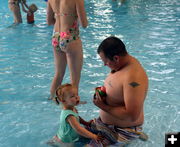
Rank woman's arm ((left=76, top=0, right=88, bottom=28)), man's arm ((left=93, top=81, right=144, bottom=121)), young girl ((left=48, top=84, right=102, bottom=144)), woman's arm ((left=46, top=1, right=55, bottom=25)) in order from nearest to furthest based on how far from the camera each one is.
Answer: man's arm ((left=93, top=81, right=144, bottom=121)) < young girl ((left=48, top=84, right=102, bottom=144)) < woman's arm ((left=76, top=0, right=88, bottom=28)) < woman's arm ((left=46, top=1, right=55, bottom=25))

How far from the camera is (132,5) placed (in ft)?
37.3

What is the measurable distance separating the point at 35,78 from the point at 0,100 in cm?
86

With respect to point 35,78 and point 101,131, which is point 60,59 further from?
point 101,131

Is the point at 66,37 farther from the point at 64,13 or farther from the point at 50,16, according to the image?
the point at 50,16

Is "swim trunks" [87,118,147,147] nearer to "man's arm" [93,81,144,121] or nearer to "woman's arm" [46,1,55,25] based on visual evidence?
"man's arm" [93,81,144,121]

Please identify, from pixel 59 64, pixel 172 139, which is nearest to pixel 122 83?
pixel 172 139

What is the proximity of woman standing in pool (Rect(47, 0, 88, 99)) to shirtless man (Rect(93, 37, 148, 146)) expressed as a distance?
1.26 meters

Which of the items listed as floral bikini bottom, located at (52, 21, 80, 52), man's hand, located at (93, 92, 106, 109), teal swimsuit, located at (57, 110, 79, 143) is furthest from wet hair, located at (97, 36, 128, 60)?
floral bikini bottom, located at (52, 21, 80, 52)

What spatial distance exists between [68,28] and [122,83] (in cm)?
155

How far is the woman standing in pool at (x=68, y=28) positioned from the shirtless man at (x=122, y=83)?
1262 mm

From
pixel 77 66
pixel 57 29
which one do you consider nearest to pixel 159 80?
pixel 77 66

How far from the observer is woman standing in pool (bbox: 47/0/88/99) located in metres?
3.40

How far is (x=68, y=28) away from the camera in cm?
352

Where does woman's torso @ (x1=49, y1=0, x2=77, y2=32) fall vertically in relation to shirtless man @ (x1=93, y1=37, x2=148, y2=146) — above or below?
above
